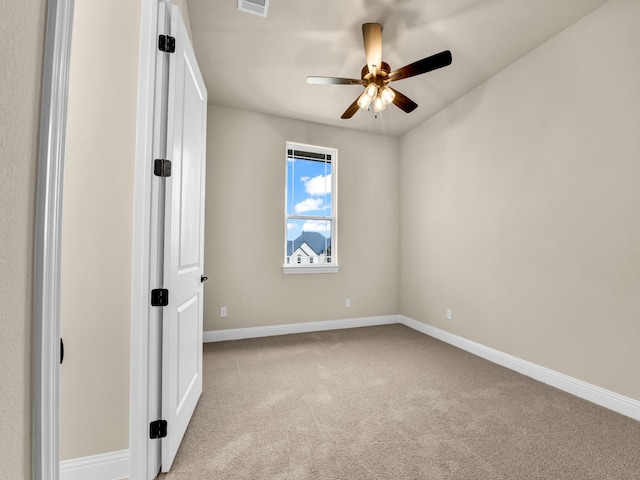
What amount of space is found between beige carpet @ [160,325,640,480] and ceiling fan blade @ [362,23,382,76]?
8.37 feet

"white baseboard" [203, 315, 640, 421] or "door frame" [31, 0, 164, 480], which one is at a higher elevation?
"door frame" [31, 0, 164, 480]

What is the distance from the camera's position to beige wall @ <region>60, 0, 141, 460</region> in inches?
54.1

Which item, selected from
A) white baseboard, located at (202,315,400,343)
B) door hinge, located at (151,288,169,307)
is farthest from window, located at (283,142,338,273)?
door hinge, located at (151,288,169,307)

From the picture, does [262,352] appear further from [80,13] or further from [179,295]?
[80,13]

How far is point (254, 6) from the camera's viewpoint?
2.21m

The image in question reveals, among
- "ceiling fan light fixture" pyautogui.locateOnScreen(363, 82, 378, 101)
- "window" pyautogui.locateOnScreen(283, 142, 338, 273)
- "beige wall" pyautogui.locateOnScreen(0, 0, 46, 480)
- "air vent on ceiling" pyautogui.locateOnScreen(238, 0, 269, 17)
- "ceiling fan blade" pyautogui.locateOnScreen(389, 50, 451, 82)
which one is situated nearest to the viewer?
"beige wall" pyautogui.locateOnScreen(0, 0, 46, 480)

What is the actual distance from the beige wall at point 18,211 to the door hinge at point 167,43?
113cm

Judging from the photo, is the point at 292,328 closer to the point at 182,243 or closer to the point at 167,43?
the point at 182,243

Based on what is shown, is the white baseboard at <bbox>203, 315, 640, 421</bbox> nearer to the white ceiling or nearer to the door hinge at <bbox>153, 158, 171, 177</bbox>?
the door hinge at <bbox>153, 158, 171, 177</bbox>

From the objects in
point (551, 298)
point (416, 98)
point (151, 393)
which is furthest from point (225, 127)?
point (551, 298)

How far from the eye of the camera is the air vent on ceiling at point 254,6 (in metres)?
2.17

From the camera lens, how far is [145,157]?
1.42 meters

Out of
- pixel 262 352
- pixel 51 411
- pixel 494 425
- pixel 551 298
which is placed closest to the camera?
pixel 51 411

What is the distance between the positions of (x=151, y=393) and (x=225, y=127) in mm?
3132
